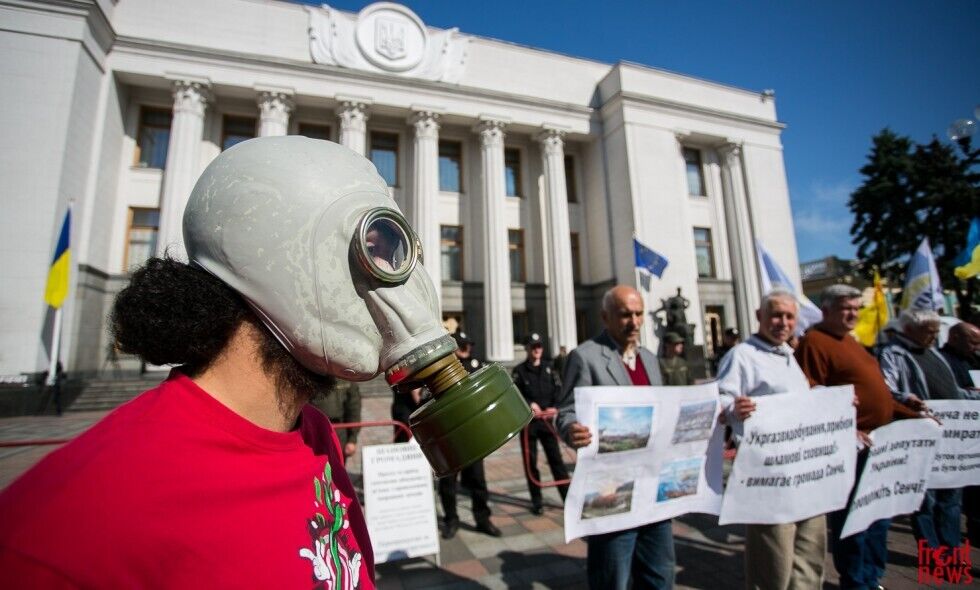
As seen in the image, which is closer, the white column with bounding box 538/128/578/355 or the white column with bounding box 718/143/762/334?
the white column with bounding box 538/128/578/355

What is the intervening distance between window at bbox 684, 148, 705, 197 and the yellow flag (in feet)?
47.4

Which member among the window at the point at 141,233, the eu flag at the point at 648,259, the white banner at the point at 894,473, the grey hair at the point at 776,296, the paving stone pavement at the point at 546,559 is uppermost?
the window at the point at 141,233

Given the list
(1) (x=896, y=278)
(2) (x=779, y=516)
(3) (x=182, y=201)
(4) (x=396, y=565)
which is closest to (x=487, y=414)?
(2) (x=779, y=516)

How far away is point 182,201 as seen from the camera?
15.1 m

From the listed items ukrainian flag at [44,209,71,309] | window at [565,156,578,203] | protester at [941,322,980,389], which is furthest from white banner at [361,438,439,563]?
window at [565,156,578,203]

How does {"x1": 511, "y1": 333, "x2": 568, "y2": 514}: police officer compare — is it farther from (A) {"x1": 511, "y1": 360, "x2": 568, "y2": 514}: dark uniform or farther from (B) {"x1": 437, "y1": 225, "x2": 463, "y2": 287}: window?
(B) {"x1": 437, "y1": 225, "x2": 463, "y2": 287}: window

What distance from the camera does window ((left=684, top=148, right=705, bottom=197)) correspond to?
895 inches

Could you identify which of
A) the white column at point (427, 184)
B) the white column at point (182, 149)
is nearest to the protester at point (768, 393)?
the white column at point (427, 184)

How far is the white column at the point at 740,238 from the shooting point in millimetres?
20875

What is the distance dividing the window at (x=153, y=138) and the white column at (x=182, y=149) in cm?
192

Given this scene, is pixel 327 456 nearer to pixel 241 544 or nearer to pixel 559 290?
pixel 241 544

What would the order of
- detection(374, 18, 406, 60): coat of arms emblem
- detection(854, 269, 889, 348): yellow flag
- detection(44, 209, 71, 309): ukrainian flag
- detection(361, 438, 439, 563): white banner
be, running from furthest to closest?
1. detection(374, 18, 406, 60): coat of arms emblem
2. detection(44, 209, 71, 309): ukrainian flag
3. detection(854, 269, 889, 348): yellow flag
4. detection(361, 438, 439, 563): white banner

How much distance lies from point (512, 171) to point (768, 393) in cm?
2003

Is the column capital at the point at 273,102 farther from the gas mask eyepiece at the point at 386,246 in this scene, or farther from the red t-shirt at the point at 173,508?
the red t-shirt at the point at 173,508
